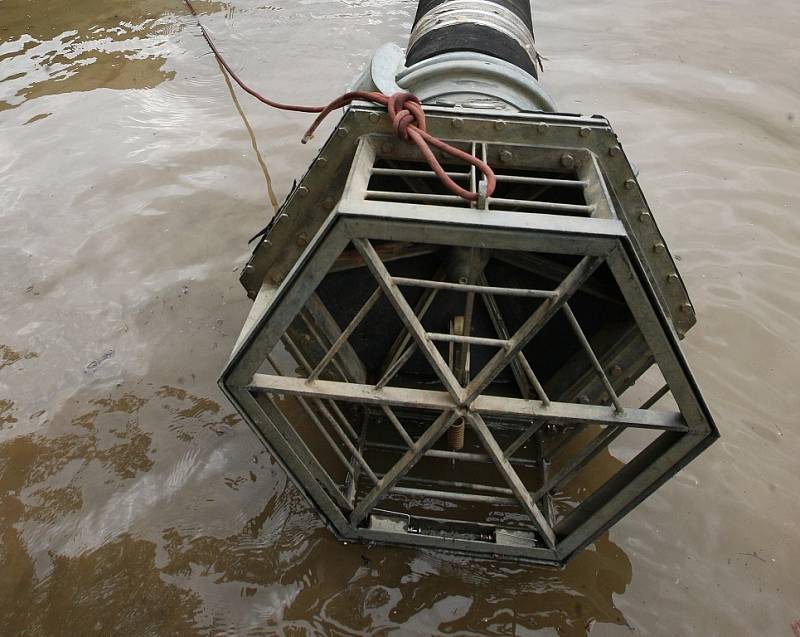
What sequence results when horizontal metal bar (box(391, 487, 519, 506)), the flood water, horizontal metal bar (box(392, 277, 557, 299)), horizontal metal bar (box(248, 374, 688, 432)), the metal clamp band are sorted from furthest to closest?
the metal clamp band → the flood water → horizontal metal bar (box(391, 487, 519, 506)) → horizontal metal bar (box(248, 374, 688, 432)) → horizontal metal bar (box(392, 277, 557, 299))

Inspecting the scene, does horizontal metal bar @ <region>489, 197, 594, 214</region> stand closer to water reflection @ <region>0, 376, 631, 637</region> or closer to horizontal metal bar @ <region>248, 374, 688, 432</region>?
horizontal metal bar @ <region>248, 374, 688, 432</region>

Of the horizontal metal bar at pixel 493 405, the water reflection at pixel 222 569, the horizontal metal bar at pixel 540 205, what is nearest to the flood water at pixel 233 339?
the water reflection at pixel 222 569

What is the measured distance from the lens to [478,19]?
346 cm

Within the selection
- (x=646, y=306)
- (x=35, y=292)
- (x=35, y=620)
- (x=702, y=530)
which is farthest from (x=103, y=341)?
(x=702, y=530)

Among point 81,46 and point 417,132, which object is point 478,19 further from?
point 81,46

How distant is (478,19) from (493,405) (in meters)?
2.65

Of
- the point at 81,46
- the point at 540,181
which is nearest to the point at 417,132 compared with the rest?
the point at 540,181

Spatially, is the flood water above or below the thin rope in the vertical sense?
below

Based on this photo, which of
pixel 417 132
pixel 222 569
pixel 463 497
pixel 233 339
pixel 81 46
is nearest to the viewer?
pixel 417 132

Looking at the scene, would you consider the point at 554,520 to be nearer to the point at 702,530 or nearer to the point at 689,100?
the point at 702,530

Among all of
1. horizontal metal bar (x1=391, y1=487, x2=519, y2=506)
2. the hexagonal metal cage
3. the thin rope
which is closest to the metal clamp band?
the hexagonal metal cage

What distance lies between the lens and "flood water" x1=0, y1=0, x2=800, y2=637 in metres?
2.63

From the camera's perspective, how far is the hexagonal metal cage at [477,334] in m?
1.80

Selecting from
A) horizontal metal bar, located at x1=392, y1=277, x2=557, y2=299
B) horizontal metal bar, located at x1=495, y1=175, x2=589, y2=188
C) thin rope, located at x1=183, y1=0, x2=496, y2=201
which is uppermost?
thin rope, located at x1=183, y1=0, x2=496, y2=201
